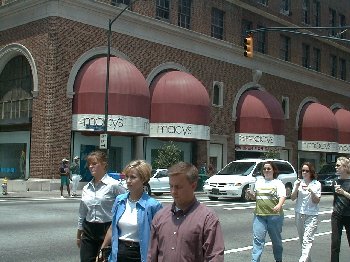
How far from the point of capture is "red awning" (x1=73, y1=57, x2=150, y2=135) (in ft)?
98.5

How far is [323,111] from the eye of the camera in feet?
154

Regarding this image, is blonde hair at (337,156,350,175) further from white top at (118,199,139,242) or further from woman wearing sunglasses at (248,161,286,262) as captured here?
white top at (118,199,139,242)

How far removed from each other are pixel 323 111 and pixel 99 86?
76.8 ft

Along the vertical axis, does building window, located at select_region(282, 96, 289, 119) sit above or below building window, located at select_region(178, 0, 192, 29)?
below

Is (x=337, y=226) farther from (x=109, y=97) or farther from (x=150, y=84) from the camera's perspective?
(x=150, y=84)

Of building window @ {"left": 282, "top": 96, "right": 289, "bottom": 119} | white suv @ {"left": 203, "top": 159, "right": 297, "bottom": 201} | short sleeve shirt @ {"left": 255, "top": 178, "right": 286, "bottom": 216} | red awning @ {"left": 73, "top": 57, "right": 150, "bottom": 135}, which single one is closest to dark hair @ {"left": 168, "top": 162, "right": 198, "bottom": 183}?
short sleeve shirt @ {"left": 255, "top": 178, "right": 286, "bottom": 216}

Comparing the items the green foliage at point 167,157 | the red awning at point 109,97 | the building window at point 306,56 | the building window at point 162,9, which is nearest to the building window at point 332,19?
the building window at point 306,56

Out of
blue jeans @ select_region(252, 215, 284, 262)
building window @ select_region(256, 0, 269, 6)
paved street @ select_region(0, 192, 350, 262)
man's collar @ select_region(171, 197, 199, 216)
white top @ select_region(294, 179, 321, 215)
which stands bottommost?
paved street @ select_region(0, 192, 350, 262)

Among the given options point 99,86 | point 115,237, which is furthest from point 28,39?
point 115,237

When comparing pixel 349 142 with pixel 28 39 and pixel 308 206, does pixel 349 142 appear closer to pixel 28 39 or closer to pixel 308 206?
pixel 28 39

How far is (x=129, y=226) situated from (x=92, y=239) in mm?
1229

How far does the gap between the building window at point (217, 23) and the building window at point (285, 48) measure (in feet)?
25.7

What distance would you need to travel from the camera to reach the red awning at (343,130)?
50281 millimetres

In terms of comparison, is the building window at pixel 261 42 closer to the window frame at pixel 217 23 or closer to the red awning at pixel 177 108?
the window frame at pixel 217 23
